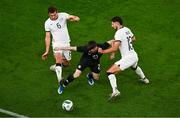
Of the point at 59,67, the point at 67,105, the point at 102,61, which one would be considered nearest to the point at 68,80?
the point at 59,67

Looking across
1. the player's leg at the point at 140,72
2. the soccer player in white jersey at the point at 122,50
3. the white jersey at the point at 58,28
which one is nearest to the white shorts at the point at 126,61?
the soccer player in white jersey at the point at 122,50

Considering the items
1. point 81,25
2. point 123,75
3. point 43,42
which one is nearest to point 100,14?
point 81,25

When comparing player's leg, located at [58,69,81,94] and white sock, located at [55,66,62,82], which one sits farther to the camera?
white sock, located at [55,66,62,82]

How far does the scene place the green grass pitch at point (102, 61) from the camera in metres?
14.9

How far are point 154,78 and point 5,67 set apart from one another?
5.52 meters

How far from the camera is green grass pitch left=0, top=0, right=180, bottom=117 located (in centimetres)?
1488

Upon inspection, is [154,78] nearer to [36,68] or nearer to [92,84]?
[92,84]

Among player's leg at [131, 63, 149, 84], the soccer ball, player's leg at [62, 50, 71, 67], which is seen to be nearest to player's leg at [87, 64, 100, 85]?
player's leg at [62, 50, 71, 67]

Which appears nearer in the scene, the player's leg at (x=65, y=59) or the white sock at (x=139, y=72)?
the white sock at (x=139, y=72)

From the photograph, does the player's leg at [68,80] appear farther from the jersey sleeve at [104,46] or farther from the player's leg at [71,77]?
the jersey sleeve at [104,46]

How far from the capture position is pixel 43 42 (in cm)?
1923

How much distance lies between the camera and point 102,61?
17922 millimetres

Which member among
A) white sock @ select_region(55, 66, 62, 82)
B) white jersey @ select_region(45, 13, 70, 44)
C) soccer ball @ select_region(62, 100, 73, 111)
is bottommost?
soccer ball @ select_region(62, 100, 73, 111)

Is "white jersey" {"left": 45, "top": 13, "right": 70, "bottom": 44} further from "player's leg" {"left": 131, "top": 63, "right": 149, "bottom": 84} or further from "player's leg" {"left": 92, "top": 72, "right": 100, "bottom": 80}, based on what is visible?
"player's leg" {"left": 131, "top": 63, "right": 149, "bottom": 84}
